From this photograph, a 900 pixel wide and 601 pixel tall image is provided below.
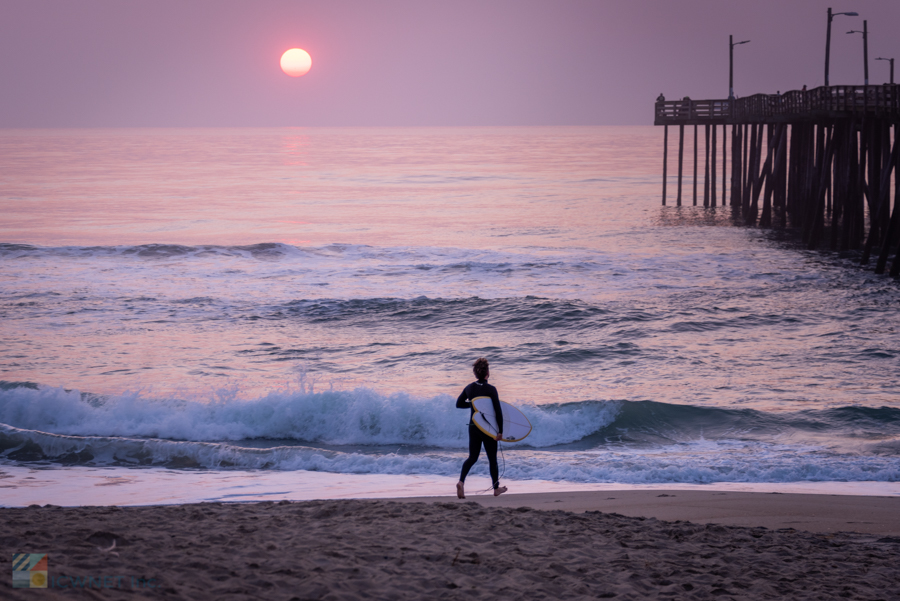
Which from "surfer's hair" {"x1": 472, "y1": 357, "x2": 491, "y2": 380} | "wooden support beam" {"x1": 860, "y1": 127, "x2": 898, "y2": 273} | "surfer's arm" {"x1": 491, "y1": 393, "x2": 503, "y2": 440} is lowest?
"surfer's arm" {"x1": 491, "y1": 393, "x2": 503, "y2": 440}

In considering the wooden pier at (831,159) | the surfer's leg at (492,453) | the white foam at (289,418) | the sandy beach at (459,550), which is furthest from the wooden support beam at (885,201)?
the surfer's leg at (492,453)

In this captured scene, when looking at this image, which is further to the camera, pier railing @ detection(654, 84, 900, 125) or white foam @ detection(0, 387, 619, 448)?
pier railing @ detection(654, 84, 900, 125)

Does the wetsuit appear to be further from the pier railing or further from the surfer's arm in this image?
the pier railing

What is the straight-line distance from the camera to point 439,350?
15570 millimetres

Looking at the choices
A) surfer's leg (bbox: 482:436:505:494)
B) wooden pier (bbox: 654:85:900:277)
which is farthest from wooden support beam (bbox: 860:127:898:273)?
surfer's leg (bbox: 482:436:505:494)

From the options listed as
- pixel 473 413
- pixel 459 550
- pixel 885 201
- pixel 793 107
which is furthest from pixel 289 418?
pixel 793 107

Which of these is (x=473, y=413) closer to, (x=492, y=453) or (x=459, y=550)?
(x=492, y=453)

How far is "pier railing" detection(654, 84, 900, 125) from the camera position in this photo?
67.6 feet

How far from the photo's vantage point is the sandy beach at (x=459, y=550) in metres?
4.67

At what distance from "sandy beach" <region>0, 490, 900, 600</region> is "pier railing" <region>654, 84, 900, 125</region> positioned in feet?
56.5

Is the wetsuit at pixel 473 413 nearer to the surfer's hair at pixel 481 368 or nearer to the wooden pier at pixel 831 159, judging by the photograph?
the surfer's hair at pixel 481 368

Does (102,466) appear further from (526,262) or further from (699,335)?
(526,262)

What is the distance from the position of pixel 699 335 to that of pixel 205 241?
74.0ft

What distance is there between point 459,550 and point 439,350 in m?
10.2
